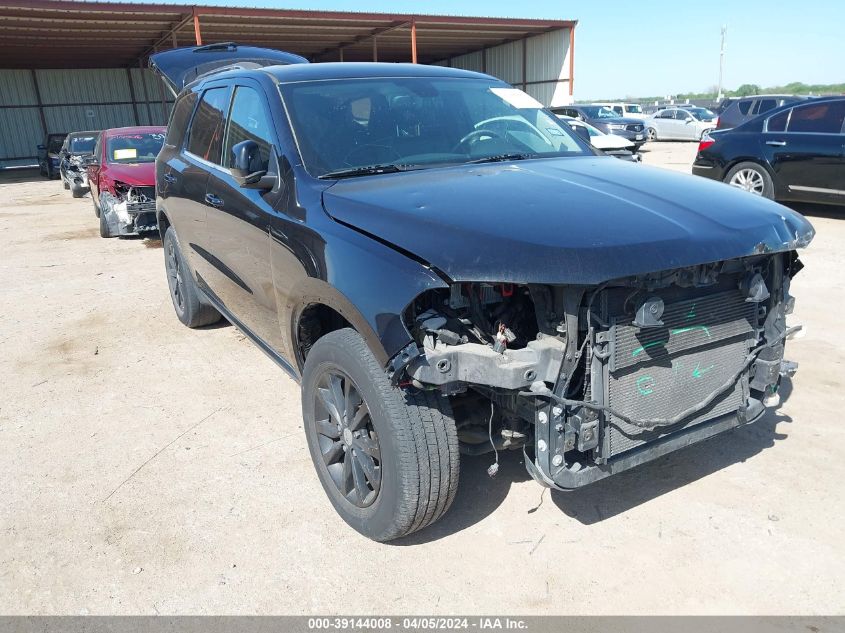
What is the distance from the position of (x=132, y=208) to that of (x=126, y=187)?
1.18 feet

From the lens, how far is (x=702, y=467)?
329cm

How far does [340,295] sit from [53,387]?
3.09 meters

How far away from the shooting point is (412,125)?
11.2ft

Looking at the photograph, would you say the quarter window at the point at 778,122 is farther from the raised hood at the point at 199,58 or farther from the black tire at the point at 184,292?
→ the black tire at the point at 184,292

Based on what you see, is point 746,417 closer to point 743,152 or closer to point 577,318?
point 577,318

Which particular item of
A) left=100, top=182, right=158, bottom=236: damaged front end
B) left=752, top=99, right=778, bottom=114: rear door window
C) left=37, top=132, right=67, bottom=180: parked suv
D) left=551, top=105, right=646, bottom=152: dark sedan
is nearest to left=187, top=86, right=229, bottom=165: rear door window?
left=100, top=182, right=158, bottom=236: damaged front end

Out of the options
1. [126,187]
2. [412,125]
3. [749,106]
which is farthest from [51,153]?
[412,125]

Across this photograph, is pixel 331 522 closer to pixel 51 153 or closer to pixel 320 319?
pixel 320 319

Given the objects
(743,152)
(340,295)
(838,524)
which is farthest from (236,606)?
(743,152)

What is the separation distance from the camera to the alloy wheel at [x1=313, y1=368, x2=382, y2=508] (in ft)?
8.82

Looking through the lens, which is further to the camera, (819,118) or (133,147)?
(133,147)

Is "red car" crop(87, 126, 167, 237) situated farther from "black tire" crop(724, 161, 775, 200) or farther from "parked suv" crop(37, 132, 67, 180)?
"parked suv" crop(37, 132, 67, 180)

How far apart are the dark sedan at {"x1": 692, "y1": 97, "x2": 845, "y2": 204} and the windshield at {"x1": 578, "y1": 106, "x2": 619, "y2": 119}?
14.2 meters

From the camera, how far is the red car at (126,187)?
32.6 feet
